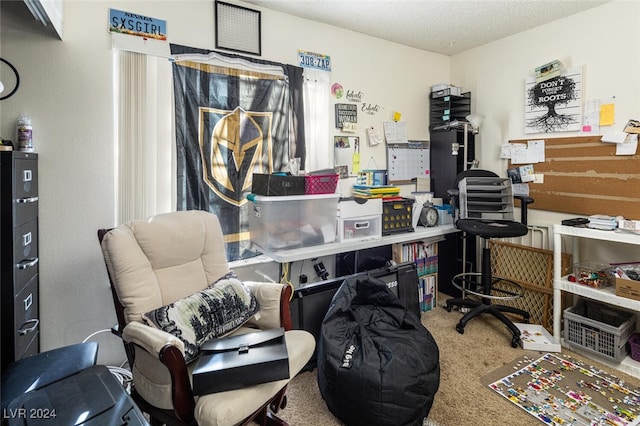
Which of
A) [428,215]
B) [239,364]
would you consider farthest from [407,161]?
[239,364]

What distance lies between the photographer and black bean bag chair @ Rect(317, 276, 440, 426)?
152 cm

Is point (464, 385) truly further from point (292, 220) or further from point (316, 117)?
point (316, 117)

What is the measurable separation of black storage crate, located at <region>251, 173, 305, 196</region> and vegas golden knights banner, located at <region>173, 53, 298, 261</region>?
25cm

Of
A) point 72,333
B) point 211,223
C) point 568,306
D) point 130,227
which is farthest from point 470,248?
point 72,333

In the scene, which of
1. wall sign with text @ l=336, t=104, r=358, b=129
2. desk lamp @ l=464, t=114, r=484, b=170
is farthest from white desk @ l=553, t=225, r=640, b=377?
wall sign with text @ l=336, t=104, r=358, b=129

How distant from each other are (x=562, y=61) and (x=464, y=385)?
2.47 metres

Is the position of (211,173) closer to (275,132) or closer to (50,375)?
(275,132)

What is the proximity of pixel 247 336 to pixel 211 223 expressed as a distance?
66cm

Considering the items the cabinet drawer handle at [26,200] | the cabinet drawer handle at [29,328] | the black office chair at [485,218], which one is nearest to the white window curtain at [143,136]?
the cabinet drawer handle at [26,200]

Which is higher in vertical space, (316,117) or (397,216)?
(316,117)

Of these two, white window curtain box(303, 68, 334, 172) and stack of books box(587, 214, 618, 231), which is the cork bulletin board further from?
white window curtain box(303, 68, 334, 172)

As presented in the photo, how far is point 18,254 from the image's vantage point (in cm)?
155

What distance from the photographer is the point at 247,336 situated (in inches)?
56.5

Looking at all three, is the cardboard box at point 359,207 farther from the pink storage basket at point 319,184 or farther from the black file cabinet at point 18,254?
the black file cabinet at point 18,254
